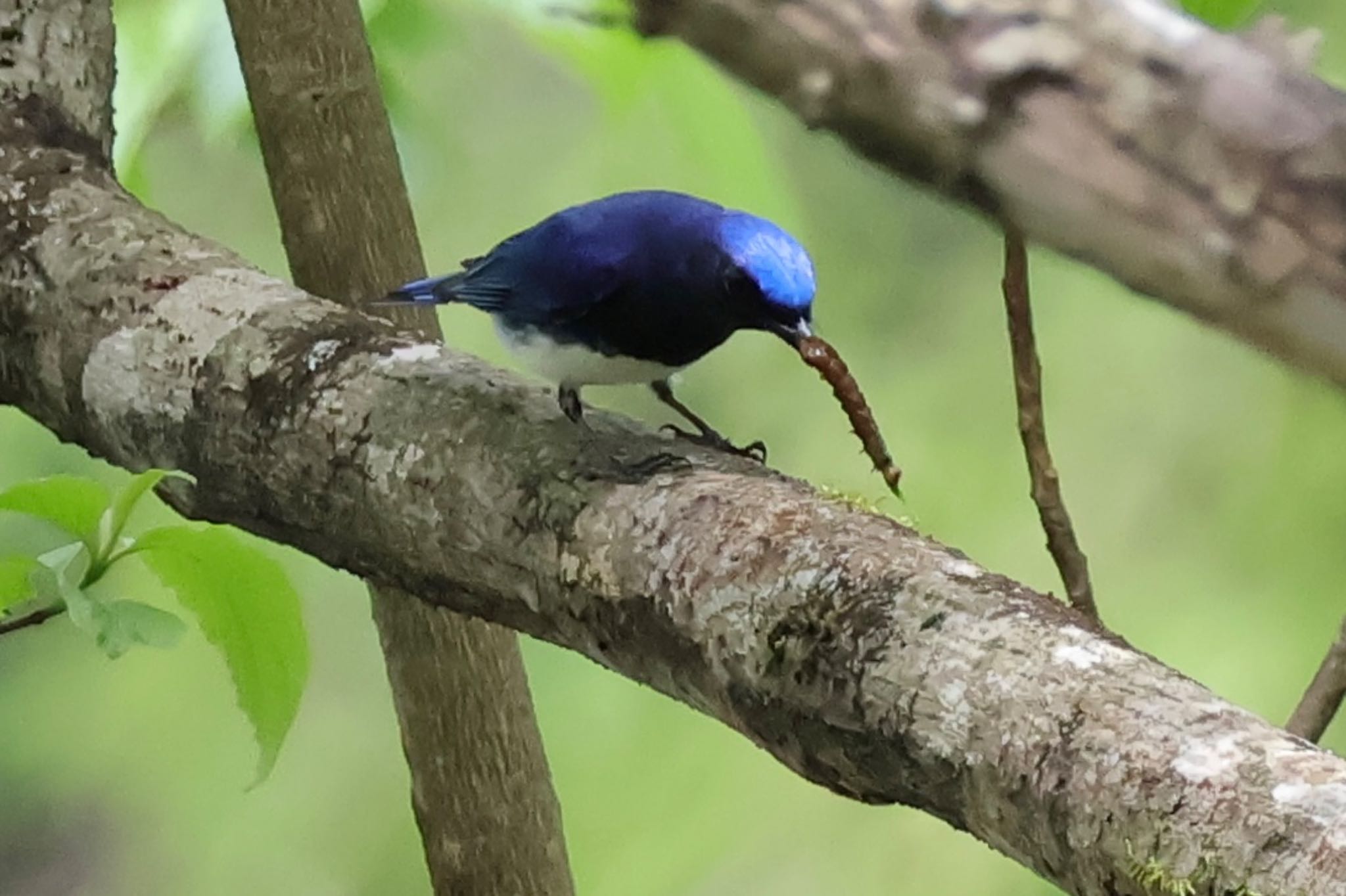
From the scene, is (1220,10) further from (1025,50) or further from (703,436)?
(703,436)

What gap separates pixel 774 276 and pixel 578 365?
140 millimetres

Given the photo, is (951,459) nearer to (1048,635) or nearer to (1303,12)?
(1303,12)

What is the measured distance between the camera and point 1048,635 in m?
0.51

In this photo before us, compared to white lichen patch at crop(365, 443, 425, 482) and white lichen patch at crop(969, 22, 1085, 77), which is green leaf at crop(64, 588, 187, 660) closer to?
white lichen patch at crop(365, 443, 425, 482)

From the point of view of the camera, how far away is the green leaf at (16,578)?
58 centimetres

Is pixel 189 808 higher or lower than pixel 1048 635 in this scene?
lower

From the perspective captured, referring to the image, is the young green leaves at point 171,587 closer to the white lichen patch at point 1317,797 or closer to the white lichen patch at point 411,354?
the white lichen patch at point 411,354

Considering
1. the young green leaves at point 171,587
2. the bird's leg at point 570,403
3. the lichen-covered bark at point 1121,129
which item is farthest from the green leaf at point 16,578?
the lichen-covered bark at point 1121,129

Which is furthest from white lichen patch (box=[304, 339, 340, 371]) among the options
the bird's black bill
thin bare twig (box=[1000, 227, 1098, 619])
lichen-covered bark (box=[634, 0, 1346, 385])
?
lichen-covered bark (box=[634, 0, 1346, 385])

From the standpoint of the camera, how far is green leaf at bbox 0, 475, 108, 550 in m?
0.59

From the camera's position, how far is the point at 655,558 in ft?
2.12

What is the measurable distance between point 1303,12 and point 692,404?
77 centimetres

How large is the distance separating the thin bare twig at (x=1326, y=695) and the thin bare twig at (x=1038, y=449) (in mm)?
116

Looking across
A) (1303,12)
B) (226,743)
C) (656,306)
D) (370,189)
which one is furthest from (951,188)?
(226,743)
